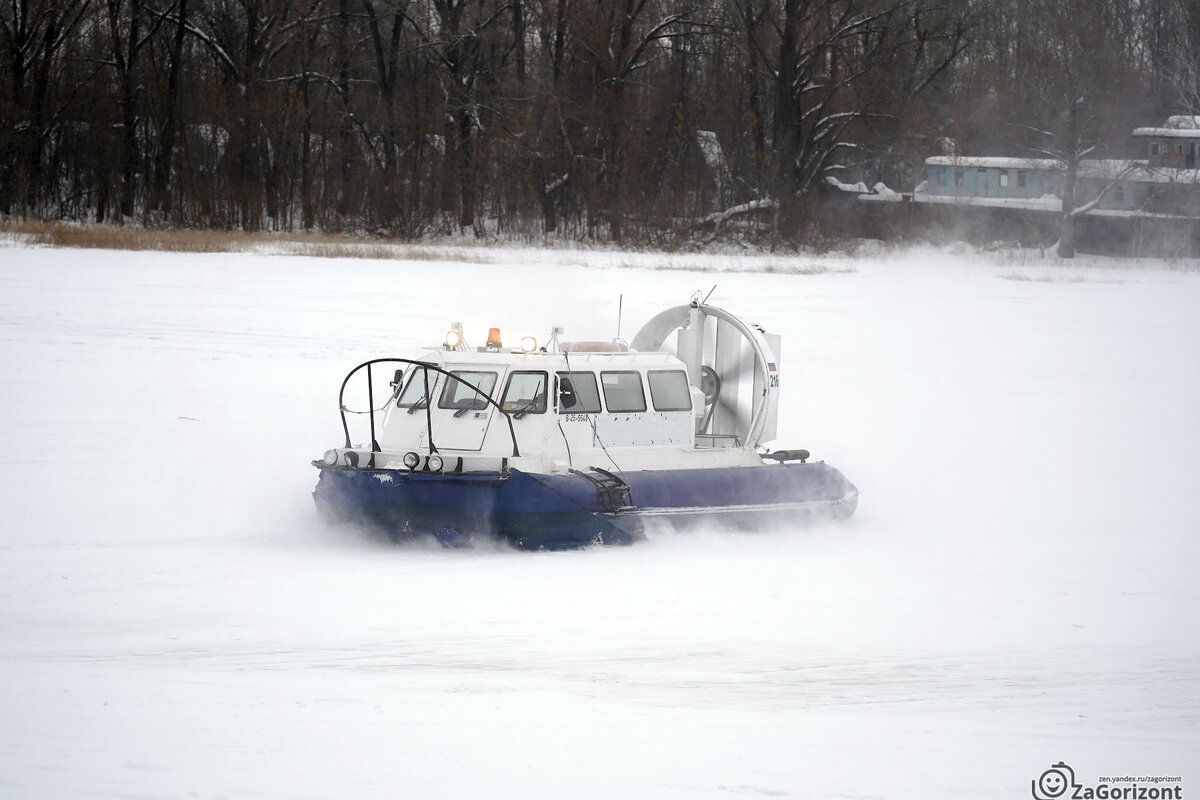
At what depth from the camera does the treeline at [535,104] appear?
39312mm

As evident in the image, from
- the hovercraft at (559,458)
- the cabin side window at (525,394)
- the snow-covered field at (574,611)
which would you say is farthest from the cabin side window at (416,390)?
the snow-covered field at (574,611)

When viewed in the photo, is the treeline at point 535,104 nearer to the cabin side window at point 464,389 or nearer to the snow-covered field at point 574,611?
the snow-covered field at point 574,611

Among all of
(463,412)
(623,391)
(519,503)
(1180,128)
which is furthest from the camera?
(1180,128)

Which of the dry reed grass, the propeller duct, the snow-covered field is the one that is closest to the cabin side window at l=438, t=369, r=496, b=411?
the snow-covered field

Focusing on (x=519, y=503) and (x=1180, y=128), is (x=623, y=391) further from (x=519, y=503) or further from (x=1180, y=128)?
(x=1180, y=128)

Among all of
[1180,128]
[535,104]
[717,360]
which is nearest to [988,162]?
[1180,128]

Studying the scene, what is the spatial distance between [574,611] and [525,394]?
2389mm

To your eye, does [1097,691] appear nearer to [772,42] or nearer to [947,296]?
[947,296]

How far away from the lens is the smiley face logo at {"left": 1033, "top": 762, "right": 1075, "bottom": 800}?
5.75m

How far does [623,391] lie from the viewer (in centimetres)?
1041

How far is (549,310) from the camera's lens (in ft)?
57.8

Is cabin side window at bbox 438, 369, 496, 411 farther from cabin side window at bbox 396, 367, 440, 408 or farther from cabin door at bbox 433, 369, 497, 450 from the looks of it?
cabin side window at bbox 396, 367, 440, 408

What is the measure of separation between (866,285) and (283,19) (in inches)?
903

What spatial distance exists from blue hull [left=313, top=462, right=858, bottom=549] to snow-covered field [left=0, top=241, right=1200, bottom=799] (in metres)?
0.21
